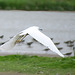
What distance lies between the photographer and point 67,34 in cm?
2356

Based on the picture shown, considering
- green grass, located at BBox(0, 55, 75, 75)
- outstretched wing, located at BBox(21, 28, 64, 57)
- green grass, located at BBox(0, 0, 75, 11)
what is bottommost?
green grass, located at BBox(0, 55, 75, 75)

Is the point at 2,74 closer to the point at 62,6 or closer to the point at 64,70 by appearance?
the point at 64,70

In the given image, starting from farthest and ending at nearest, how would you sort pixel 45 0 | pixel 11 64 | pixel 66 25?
pixel 45 0 < pixel 66 25 < pixel 11 64

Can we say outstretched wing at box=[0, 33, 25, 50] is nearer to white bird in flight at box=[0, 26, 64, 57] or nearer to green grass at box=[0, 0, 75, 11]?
white bird in flight at box=[0, 26, 64, 57]

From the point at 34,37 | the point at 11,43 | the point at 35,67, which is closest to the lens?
the point at 34,37

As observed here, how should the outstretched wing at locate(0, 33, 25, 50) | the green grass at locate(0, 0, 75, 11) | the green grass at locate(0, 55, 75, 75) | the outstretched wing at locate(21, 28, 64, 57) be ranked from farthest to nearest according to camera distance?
1. the green grass at locate(0, 0, 75, 11)
2. the green grass at locate(0, 55, 75, 75)
3. the outstretched wing at locate(0, 33, 25, 50)
4. the outstretched wing at locate(21, 28, 64, 57)

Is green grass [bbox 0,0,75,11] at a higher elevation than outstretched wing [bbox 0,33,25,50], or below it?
higher

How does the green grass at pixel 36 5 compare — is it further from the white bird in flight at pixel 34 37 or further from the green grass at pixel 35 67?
the white bird in flight at pixel 34 37

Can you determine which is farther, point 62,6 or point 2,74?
point 62,6

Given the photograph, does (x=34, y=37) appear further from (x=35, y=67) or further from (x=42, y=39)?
(x=35, y=67)

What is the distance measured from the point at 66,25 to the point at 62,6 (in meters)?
5.87

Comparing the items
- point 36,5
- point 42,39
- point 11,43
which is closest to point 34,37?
point 42,39

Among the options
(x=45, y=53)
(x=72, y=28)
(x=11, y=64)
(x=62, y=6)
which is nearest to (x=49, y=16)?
(x=62, y=6)

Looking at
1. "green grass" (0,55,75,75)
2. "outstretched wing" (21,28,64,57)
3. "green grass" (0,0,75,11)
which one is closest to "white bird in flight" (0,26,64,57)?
"outstretched wing" (21,28,64,57)
